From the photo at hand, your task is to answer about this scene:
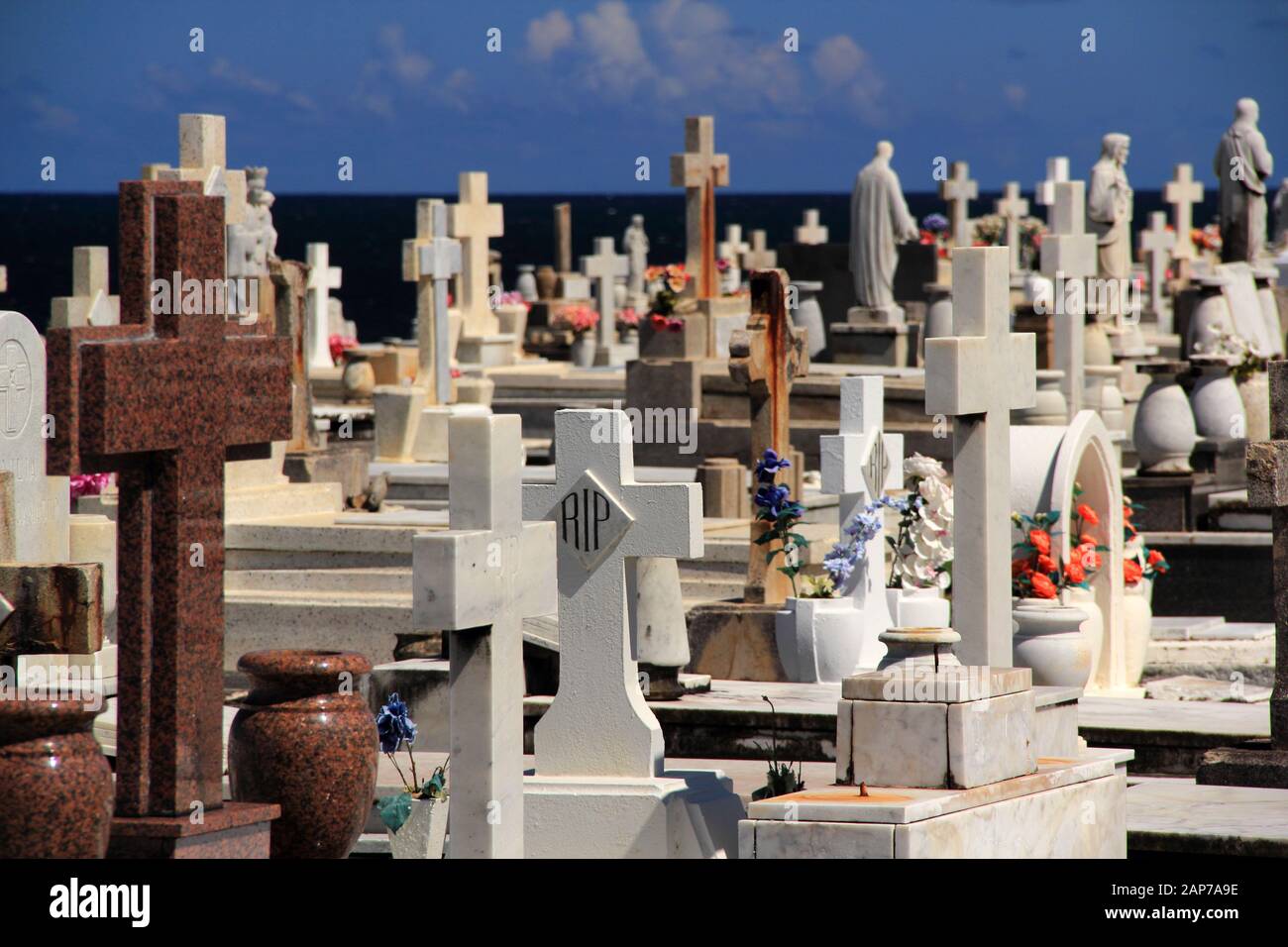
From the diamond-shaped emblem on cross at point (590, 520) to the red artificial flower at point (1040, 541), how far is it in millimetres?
3743

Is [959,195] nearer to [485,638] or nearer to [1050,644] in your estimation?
[1050,644]

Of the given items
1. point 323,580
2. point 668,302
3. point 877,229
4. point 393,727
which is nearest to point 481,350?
point 668,302

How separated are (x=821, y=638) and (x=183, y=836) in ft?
14.8

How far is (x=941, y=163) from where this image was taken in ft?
42.4

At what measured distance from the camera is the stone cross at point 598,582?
7.43 meters

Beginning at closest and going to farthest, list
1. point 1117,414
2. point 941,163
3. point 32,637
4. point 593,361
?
1. point 32,637
2. point 941,163
3. point 1117,414
4. point 593,361

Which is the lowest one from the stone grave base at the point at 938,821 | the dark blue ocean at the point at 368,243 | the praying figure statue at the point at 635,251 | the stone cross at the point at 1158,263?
the stone grave base at the point at 938,821

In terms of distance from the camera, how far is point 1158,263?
33719mm

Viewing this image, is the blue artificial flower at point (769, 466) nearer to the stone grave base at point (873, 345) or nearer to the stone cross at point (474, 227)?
the stone cross at point (474, 227)

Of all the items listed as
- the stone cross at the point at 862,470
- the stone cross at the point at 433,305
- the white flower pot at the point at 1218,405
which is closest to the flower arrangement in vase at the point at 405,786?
the stone cross at the point at 862,470

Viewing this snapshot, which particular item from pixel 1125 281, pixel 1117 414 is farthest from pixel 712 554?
pixel 1125 281

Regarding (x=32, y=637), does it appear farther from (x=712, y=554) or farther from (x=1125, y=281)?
(x=1125, y=281)
